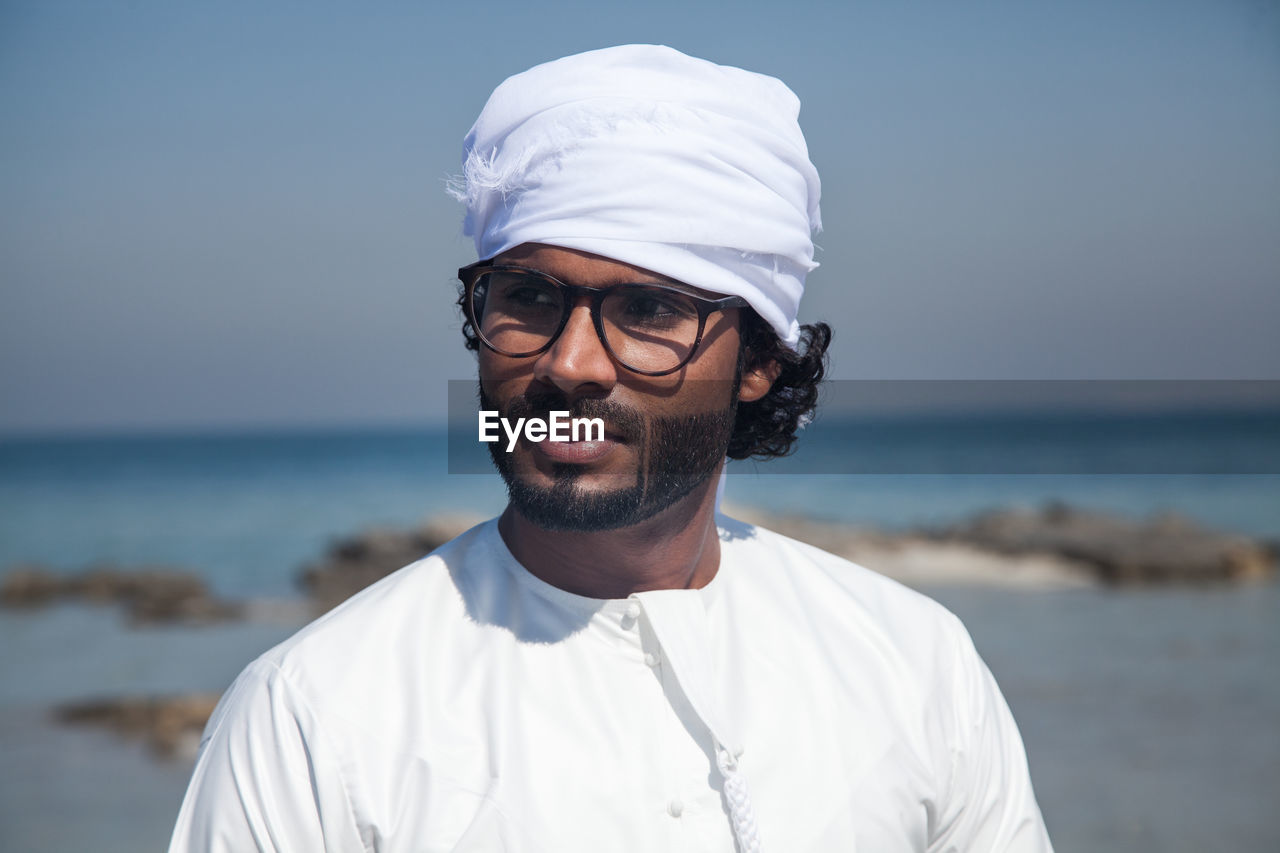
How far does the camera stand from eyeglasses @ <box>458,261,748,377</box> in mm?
1838

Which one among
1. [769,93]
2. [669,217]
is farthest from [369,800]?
[769,93]

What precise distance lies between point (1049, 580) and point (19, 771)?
10829 mm

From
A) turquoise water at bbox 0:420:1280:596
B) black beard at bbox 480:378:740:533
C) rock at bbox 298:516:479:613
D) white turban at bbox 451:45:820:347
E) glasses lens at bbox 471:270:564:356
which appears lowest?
turquoise water at bbox 0:420:1280:596

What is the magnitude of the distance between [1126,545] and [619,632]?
43.5 feet

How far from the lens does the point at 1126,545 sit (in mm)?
13422

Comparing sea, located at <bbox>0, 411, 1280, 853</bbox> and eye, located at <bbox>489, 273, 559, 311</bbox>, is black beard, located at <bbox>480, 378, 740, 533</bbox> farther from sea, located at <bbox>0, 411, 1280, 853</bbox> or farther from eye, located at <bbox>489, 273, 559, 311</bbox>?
sea, located at <bbox>0, 411, 1280, 853</bbox>

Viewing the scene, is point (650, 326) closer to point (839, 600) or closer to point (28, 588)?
point (839, 600)

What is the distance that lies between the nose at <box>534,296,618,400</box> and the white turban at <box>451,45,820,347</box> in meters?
0.15

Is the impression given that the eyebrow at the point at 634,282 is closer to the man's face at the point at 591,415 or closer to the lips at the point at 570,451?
the man's face at the point at 591,415

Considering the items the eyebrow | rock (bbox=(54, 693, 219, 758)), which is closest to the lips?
the eyebrow

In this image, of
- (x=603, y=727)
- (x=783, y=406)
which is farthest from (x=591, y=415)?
(x=783, y=406)

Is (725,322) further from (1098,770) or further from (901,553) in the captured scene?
(901,553)

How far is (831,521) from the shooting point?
74.6 ft

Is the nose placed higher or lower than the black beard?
higher
